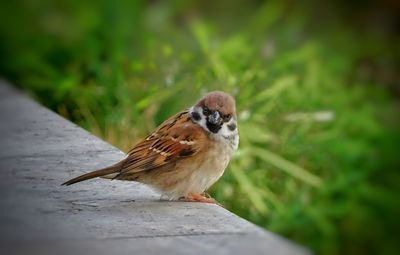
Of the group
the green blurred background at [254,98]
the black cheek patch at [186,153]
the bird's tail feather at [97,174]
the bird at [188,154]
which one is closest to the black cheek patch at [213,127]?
the bird at [188,154]

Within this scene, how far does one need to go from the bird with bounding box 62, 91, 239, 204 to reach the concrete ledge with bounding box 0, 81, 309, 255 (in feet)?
0.26

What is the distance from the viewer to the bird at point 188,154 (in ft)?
11.7

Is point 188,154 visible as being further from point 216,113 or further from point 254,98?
point 254,98

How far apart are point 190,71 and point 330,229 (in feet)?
3.90

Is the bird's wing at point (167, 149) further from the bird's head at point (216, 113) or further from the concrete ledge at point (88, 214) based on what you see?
the concrete ledge at point (88, 214)

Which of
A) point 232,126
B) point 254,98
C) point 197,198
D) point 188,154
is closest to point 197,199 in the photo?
point 197,198

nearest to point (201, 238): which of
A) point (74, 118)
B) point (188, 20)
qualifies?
point (74, 118)

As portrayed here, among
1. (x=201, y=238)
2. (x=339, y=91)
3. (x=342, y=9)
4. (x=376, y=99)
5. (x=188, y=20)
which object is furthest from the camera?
(x=342, y=9)

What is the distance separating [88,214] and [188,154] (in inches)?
18.3

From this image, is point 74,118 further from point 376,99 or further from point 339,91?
point 376,99

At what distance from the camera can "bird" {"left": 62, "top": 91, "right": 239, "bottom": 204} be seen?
357 cm

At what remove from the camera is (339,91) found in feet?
21.7

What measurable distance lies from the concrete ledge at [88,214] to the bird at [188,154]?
79mm

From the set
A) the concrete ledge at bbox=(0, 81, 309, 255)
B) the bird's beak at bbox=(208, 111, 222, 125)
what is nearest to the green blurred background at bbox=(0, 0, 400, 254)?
the concrete ledge at bbox=(0, 81, 309, 255)
